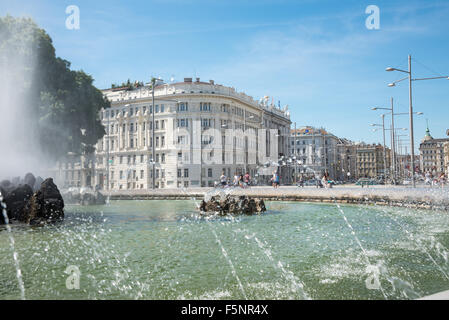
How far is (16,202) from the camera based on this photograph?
18.4m

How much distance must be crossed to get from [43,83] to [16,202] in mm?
14781

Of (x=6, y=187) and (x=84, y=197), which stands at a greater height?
(x=6, y=187)

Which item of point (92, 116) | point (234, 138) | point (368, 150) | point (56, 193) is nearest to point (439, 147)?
point (368, 150)

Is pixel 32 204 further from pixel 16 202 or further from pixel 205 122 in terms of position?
pixel 205 122

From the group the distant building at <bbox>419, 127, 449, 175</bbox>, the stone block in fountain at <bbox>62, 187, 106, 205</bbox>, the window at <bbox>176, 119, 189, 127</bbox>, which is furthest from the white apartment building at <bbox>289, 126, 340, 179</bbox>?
the stone block in fountain at <bbox>62, 187, 106, 205</bbox>

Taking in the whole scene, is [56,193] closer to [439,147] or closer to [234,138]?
[234,138]

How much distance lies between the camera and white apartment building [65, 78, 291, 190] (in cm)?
7081

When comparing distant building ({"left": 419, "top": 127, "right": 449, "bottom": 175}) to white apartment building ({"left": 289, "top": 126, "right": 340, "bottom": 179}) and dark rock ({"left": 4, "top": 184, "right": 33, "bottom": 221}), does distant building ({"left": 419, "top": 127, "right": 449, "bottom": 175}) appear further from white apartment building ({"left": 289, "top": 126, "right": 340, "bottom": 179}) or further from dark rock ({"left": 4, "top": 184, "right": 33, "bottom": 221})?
dark rock ({"left": 4, "top": 184, "right": 33, "bottom": 221})

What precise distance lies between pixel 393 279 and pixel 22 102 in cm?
2827

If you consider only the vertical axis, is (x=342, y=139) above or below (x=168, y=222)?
above

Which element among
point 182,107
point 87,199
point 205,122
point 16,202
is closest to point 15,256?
point 16,202

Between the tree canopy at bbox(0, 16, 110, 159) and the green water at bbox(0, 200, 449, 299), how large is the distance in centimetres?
1567

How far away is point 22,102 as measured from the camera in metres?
28.5
